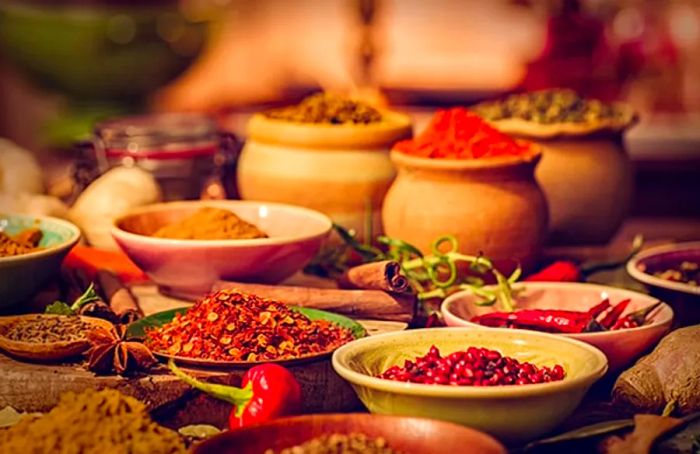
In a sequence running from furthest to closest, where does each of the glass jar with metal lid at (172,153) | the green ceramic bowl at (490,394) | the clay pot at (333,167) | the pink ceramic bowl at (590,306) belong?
the glass jar with metal lid at (172,153), the clay pot at (333,167), the pink ceramic bowl at (590,306), the green ceramic bowl at (490,394)

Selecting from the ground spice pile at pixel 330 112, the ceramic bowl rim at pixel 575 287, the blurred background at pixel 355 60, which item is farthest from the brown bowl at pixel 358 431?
the blurred background at pixel 355 60

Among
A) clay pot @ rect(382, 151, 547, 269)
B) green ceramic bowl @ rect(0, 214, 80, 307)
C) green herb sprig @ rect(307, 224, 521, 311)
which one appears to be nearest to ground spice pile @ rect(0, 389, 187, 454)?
green ceramic bowl @ rect(0, 214, 80, 307)

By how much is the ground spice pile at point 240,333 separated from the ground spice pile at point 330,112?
873 millimetres

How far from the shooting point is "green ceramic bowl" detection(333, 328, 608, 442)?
174cm

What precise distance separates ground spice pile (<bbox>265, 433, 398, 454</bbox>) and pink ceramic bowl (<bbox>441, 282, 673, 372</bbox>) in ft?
1.63

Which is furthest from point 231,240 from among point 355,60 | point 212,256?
point 355,60

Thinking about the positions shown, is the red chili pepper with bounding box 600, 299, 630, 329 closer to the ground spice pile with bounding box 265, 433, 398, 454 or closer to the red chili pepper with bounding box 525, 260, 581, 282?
the red chili pepper with bounding box 525, 260, 581, 282

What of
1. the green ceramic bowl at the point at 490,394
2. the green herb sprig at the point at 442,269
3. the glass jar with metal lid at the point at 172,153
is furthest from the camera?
the glass jar with metal lid at the point at 172,153

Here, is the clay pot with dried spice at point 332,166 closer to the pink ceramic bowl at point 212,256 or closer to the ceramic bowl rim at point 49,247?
the pink ceramic bowl at point 212,256

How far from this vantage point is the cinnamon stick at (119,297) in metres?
2.30

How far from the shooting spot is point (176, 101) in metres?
8.34

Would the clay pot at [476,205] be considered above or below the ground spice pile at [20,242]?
above

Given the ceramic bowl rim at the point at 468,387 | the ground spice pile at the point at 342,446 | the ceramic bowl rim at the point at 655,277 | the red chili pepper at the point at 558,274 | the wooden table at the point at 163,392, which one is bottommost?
the wooden table at the point at 163,392

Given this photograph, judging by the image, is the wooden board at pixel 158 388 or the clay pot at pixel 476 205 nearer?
the wooden board at pixel 158 388
